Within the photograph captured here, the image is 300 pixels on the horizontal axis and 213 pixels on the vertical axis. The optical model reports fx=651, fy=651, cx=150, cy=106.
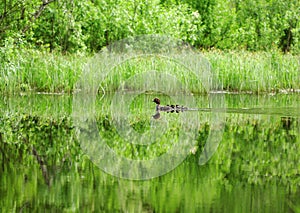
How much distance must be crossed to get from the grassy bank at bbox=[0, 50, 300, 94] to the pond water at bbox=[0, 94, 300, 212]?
4333 mm

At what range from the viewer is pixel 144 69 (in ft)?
54.3

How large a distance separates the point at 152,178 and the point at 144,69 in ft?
36.1

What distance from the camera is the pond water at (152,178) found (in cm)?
470

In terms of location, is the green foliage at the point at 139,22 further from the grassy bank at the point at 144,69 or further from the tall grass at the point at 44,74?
the grassy bank at the point at 144,69

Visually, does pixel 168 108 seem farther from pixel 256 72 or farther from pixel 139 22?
pixel 139 22

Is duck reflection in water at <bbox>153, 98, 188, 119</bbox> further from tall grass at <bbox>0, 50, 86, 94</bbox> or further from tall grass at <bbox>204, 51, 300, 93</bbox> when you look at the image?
tall grass at <bbox>204, 51, 300, 93</bbox>

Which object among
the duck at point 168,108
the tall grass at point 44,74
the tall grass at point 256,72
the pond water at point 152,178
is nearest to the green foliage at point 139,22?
the tall grass at point 44,74

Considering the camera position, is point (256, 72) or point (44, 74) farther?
point (256, 72)

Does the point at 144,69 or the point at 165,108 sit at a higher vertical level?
the point at 144,69

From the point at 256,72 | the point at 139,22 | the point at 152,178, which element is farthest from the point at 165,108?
the point at 139,22

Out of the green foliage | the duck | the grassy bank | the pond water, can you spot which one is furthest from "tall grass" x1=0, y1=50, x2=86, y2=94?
the duck

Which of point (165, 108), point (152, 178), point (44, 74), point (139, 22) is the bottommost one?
point (152, 178)

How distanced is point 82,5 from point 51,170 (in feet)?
45.7

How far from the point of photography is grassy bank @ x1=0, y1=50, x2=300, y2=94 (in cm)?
1546
